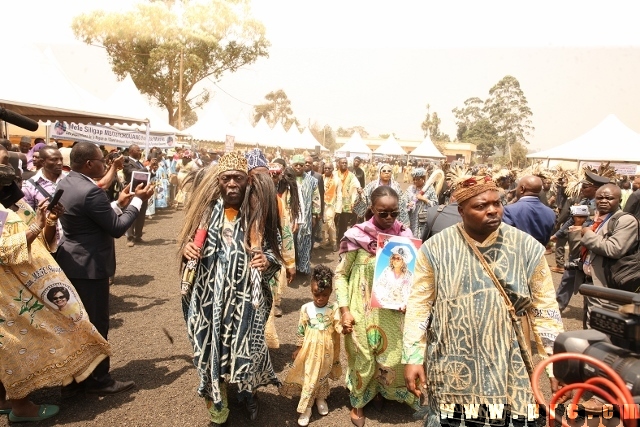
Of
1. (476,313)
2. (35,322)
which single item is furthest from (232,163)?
(476,313)

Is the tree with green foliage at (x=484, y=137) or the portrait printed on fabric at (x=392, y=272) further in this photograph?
the tree with green foliage at (x=484, y=137)

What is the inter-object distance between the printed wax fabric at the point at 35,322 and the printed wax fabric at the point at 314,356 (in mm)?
1619

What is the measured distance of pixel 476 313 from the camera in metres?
2.11

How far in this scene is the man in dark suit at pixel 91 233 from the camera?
3.40 m

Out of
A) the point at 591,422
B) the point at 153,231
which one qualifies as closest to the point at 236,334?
the point at 591,422

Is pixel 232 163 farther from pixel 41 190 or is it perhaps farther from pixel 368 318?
pixel 41 190

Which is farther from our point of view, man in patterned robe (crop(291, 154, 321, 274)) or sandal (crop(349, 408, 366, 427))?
man in patterned robe (crop(291, 154, 321, 274))

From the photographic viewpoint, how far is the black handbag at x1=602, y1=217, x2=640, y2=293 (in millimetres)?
4027

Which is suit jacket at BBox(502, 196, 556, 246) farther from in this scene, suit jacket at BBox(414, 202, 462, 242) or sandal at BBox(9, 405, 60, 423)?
sandal at BBox(9, 405, 60, 423)

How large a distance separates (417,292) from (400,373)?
4.67 feet

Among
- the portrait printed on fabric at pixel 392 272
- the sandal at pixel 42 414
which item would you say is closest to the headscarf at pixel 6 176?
the sandal at pixel 42 414

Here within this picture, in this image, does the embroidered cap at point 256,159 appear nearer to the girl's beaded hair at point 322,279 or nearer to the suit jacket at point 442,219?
the girl's beaded hair at point 322,279

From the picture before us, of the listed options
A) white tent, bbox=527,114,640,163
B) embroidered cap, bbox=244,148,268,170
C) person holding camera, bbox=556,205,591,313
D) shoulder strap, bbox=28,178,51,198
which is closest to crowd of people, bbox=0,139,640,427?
person holding camera, bbox=556,205,591,313

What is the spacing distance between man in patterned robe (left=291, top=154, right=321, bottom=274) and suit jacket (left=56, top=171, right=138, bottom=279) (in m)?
3.75
